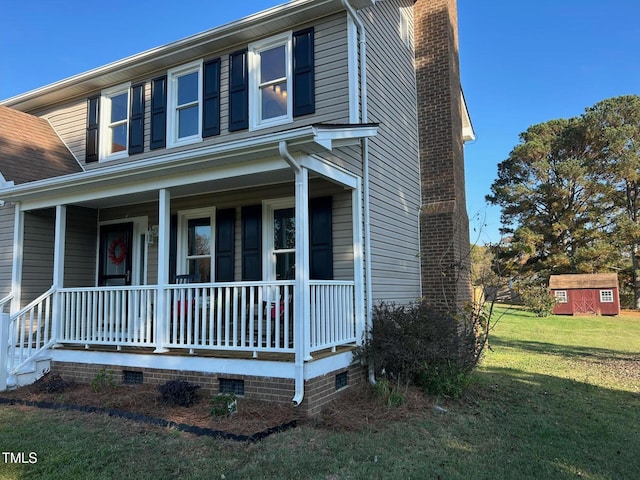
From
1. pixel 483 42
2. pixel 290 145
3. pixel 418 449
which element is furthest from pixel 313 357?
pixel 483 42

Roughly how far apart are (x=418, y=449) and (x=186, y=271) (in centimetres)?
582

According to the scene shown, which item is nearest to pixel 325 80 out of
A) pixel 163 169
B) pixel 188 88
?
pixel 163 169

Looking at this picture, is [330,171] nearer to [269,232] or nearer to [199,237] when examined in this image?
[269,232]

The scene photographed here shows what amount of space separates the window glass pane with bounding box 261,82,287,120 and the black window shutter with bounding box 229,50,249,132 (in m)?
0.33

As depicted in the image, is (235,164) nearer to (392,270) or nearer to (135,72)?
(392,270)

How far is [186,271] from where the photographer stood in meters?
8.95

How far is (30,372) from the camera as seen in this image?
7305mm

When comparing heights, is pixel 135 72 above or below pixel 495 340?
above

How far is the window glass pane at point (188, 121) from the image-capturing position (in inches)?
354

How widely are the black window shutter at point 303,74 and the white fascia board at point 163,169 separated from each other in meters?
1.57

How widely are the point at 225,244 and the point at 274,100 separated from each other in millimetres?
2747

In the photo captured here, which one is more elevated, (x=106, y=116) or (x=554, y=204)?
(x=554, y=204)

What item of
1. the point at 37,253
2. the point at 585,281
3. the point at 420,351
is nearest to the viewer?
the point at 420,351

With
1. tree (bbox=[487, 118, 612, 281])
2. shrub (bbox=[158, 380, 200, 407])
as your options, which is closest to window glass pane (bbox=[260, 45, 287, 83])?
shrub (bbox=[158, 380, 200, 407])
